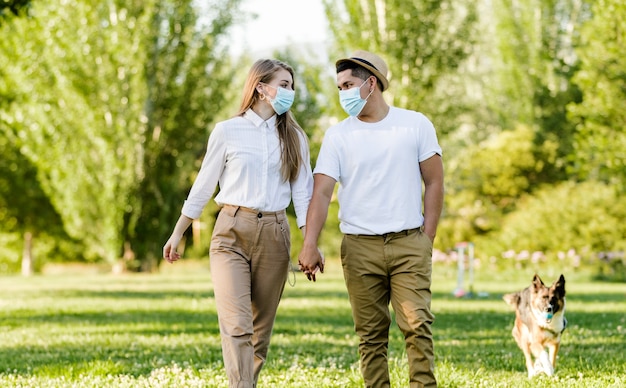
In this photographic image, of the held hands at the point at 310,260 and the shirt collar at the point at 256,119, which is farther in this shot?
the shirt collar at the point at 256,119

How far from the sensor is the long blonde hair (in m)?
5.66

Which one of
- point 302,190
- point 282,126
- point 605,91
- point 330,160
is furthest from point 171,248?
point 605,91

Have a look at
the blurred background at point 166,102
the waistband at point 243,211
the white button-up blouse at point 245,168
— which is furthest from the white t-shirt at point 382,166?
the blurred background at point 166,102

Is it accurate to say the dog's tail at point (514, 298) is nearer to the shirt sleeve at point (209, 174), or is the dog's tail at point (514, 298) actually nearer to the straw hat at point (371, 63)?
the straw hat at point (371, 63)

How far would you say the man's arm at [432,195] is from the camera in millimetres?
5465

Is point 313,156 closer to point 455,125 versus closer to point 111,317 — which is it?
point 455,125

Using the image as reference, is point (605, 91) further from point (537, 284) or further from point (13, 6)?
point (537, 284)

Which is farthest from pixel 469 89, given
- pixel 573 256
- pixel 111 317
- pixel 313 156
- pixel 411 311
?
pixel 411 311

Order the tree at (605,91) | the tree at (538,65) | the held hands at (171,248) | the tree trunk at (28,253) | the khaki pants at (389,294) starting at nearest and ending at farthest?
the khaki pants at (389,294)
the held hands at (171,248)
the tree at (605,91)
the tree at (538,65)
the tree trunk at (28,253)

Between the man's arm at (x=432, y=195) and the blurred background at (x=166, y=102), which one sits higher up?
the blurred background at (x=166, y=102)

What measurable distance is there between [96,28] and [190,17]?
2.78 metres

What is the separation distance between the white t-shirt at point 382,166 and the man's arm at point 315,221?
7 cm

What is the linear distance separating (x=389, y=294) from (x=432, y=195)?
640 millimetres

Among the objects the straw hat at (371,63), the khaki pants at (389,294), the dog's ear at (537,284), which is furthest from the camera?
the dog's ear at (537,284)
